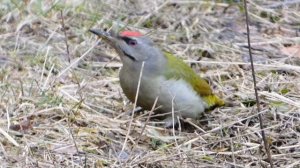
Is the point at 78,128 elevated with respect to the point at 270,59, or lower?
elevated

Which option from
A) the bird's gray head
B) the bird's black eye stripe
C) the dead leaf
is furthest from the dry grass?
the bird's black eye stripe

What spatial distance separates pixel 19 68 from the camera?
21.7 ft

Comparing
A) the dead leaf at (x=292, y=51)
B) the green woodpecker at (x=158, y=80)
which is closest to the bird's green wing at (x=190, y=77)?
the green woodpecker at (x=158, y=80)

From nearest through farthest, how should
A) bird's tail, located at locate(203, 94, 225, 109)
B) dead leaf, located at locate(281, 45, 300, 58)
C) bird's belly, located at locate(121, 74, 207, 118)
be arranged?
bird's belly, located at locate(121, 74, 207, 118) < bird's tail, located at locate(203, 94, 225, 109) < dead leaf, located at locate(281, 45, 300, 58)

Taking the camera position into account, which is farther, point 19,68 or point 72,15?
point 72,15

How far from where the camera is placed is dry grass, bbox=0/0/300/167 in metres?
5.17

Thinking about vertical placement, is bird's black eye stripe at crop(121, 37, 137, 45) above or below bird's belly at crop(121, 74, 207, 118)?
above

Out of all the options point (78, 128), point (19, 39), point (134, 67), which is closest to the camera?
point (78, 128)

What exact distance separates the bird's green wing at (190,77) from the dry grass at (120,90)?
125 mm

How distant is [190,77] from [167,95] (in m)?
0.31

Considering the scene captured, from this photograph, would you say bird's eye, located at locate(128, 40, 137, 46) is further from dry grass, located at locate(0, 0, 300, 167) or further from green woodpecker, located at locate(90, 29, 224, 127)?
dry grass, located at locate(0, 0, 300, 167)

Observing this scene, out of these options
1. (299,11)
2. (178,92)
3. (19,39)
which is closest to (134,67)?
(178,92)

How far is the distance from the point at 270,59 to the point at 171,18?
1191 millimetres

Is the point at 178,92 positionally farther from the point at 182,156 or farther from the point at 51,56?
the point at 51,56
